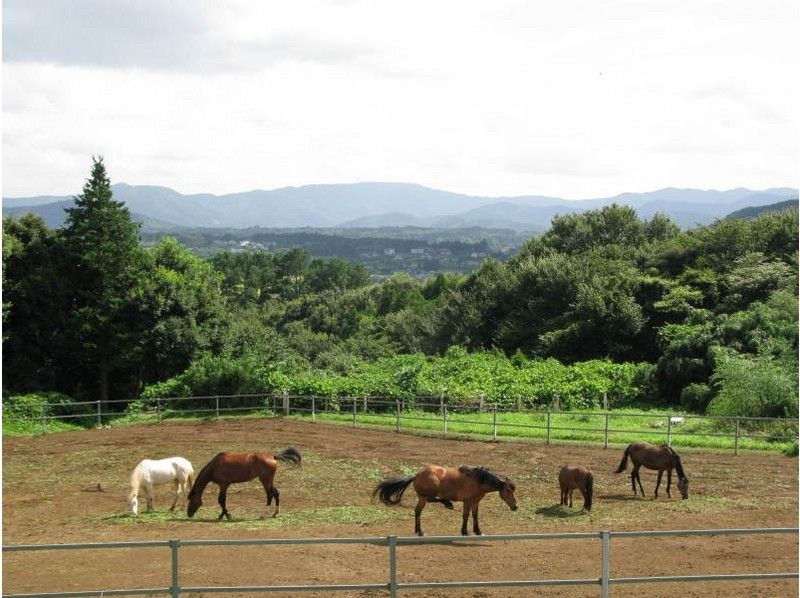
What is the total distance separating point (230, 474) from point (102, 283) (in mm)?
22593

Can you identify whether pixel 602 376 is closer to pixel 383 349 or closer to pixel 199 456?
pixel 199 456

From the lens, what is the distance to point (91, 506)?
15008mm

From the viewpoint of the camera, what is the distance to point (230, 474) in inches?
553

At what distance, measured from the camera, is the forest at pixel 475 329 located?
1129 inches

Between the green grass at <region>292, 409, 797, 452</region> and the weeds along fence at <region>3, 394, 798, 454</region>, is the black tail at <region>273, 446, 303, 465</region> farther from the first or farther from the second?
the green grass at <region>292, 409, 797, 452</region>

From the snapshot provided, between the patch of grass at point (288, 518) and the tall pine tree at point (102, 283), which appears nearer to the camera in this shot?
the patch of grass at point (288, 518)

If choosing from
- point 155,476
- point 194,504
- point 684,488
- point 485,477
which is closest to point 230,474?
point 194,504

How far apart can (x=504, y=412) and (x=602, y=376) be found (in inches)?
250

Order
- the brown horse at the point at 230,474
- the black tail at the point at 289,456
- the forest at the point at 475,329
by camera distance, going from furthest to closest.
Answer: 1. the forest at the point at 475,329
2. the black tail at the point at 289,456
3. the brown horse at the point at 230,474

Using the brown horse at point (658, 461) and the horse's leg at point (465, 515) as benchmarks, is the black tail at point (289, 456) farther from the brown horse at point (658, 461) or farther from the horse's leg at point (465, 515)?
the brown horse at point (658, 461)

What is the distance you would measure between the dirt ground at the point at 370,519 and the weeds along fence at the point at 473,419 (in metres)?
1.23

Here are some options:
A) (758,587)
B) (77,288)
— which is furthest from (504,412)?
(77,288)

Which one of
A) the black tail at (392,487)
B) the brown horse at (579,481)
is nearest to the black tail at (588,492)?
the brown horse at (579,481)

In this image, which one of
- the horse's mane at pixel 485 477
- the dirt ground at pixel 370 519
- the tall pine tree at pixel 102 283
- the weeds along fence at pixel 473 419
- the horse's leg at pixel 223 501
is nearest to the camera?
the dirt ground at pixel 370 519
